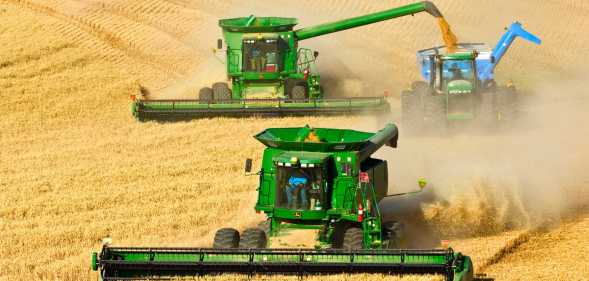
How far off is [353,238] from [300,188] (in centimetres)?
85

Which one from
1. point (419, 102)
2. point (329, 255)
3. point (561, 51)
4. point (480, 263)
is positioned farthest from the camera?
point (561, 51)

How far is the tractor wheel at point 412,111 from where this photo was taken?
2520cm

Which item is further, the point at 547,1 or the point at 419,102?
the point at 547,1

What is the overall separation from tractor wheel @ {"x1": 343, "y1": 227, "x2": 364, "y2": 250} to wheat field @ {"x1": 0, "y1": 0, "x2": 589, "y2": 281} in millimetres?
876

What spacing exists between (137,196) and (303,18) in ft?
62.9

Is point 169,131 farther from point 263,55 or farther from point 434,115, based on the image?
point 434,115

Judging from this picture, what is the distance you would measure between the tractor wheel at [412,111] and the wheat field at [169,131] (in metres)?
0.96

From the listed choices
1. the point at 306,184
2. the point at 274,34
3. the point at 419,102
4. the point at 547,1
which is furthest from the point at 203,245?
the point at 547,1

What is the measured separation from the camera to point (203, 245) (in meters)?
17.1

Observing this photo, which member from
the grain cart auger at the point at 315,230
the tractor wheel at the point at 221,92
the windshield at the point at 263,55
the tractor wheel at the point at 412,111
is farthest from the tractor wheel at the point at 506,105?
the grain cart auger at the point at 315,230

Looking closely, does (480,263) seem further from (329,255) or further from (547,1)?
(547,1)

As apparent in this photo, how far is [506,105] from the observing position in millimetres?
25891

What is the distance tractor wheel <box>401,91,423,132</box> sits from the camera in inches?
992

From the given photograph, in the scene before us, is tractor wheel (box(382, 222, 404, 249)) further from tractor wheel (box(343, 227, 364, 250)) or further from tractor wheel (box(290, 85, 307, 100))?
tractor wheel (box(290, 85, 307, 100))
